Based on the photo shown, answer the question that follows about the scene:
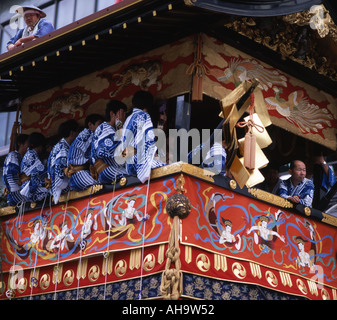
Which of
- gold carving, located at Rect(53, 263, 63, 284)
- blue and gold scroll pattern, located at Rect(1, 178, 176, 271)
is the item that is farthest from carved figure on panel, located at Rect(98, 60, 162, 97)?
gold carving, located at Rect(53, 263, 63, 284)

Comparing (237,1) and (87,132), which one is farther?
(87,132)

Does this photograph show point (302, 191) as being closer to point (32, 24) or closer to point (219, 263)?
point (219, 263)

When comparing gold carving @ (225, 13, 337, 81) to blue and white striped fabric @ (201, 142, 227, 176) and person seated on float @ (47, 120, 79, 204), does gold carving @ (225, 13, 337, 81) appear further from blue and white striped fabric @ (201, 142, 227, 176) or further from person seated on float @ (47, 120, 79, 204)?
person seated on float @ (47, 120, 79, 204)

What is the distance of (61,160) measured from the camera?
10.2 meters

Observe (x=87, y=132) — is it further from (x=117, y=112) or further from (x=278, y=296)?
(x=278, y=296)

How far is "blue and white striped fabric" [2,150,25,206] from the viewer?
10.8 m

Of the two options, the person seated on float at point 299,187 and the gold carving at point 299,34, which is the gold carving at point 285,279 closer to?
the person seated on float at point 299,187

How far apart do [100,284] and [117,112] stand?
2.25 metres

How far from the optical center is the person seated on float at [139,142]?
9.16 meters

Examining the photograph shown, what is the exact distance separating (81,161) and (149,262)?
2.00m

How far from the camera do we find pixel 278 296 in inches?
372

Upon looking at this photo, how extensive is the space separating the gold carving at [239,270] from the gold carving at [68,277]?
2.05 meters

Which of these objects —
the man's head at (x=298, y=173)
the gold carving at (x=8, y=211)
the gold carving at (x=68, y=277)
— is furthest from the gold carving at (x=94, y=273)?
the man's head at (x=298, y=173)
